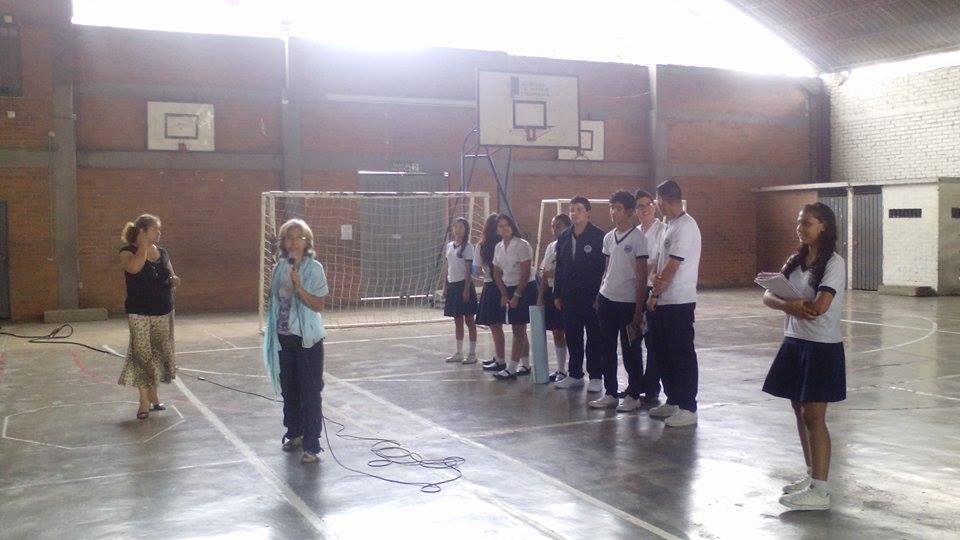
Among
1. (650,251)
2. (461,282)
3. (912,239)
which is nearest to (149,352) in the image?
(461,282)

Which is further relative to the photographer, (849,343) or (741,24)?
(741,24)

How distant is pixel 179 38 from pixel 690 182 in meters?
12.4

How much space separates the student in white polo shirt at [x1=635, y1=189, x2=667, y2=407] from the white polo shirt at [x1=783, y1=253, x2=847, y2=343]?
2.17 meters

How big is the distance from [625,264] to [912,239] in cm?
1457

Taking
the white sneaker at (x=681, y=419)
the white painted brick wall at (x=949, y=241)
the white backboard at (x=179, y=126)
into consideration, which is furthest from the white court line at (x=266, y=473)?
the white painted brick wall at (x=949, y=241)

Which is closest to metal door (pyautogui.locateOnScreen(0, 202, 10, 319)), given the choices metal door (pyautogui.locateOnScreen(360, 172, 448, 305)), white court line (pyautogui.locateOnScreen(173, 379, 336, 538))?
metal door (pyautogui.locateOnScreen(360, 172, 448, 305))

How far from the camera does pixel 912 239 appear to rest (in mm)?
19219

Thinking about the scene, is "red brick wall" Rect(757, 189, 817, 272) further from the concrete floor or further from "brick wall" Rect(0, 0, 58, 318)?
"brick wall" Rect(0, 0, 58, 318)

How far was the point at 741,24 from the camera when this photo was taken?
22438 mm

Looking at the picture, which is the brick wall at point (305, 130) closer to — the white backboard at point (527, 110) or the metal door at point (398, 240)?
the metal door at point (398, 240)

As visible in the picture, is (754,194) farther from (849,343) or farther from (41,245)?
(41,245)

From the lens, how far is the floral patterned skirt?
7344 millimetres

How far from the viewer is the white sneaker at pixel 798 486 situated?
4887 mm

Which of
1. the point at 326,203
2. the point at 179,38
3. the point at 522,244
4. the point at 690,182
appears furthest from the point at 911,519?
the point at 690,182
